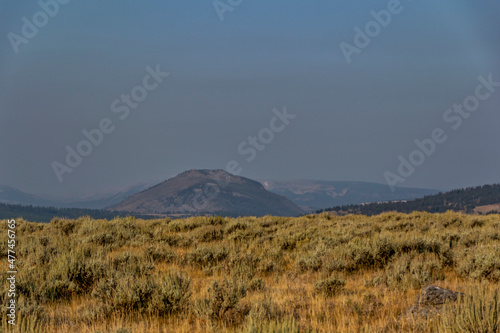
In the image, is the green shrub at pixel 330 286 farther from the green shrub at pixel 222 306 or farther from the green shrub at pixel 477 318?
the green shrub at pixel 477 318

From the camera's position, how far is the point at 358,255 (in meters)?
9.79

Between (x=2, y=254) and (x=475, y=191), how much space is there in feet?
475

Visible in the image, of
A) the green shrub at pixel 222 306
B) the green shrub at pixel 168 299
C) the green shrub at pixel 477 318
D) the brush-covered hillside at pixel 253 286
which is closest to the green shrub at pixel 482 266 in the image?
the brush-covered hillside at pixel 253 286

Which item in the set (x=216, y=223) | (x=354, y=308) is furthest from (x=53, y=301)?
(x=216, y=223)

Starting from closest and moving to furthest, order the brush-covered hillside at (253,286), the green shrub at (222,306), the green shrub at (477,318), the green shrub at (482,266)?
→ the green shrub at (477,318), the brush-covered hillside at (253,286), the green shrub at (222,306), the green shrub at (482,266)

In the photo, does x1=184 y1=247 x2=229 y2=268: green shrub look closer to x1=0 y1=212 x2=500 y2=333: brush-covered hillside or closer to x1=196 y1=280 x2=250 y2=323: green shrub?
x1=0 y1=212 x2=500 y2=333: brush-covered hillside

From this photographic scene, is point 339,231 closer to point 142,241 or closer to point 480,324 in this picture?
point 142,241

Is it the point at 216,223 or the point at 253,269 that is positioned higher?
the point at 216,223

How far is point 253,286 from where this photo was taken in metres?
→ 7.75

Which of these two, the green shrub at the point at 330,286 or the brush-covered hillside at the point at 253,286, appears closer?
the brush-covered hillside at the point at 253,286

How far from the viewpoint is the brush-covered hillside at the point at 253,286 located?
17.3ft

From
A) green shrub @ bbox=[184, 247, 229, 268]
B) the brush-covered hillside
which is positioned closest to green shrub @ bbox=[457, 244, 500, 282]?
the brush-covered hillside

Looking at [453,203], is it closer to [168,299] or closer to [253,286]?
[253,286]

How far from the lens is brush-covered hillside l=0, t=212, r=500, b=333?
5266 mm
